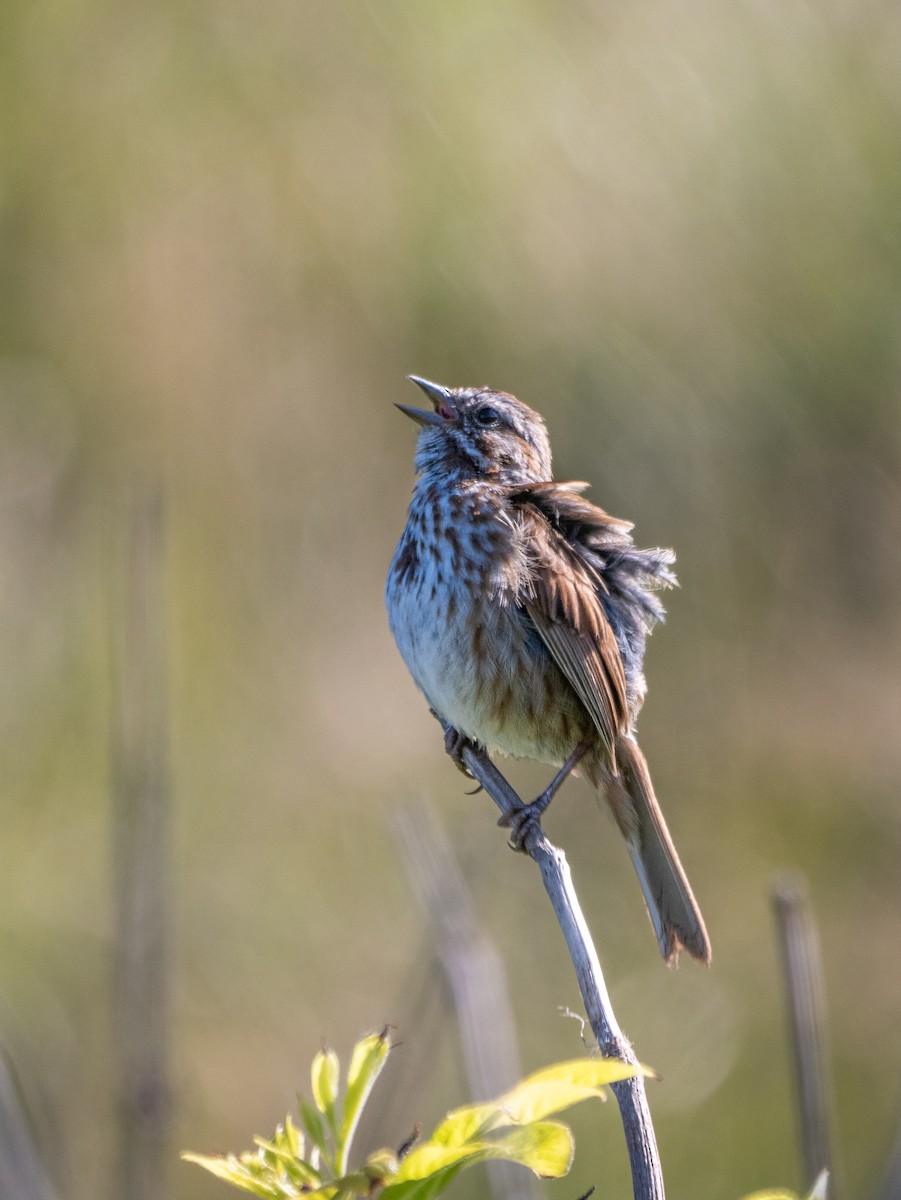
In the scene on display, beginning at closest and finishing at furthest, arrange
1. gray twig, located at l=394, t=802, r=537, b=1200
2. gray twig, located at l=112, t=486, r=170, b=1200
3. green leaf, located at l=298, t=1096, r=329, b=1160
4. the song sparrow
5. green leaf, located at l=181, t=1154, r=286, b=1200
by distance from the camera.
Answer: green leaf, located at l=181, t=1154, r=286, b=1200 < green leaf, located at l=298, t=1096, r=329, b=1160 < gray twig, located at l=112, t=486, r=170, b=1200 < gray twig, located at l=394, t=802, r=537, b=1200 < the song sparrow

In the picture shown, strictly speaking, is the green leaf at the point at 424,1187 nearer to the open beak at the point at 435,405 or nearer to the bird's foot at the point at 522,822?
the bird's foot at the point at 522,822

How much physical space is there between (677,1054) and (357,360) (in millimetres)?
3598

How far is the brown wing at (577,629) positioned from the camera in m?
3.71

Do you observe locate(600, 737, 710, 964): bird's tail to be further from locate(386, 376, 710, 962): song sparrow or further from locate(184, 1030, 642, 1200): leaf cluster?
locate(184, 1030, 642, 1200): leaf cluster

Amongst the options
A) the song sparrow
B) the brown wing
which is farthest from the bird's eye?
the brown wing

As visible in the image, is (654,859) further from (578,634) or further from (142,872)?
(142,872)

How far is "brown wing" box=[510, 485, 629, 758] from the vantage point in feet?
12.2

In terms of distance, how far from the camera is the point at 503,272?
23.5ft

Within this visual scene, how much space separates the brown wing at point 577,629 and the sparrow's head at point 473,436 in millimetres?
449

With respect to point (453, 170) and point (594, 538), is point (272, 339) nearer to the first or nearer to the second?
point (453, 170)

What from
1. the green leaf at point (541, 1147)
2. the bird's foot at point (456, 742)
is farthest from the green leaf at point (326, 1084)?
the bird's foot at point (456, 742)

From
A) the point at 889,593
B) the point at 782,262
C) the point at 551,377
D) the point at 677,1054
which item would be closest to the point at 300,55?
the point at 551,377

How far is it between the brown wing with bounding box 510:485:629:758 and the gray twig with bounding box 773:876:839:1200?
1313 millimetres

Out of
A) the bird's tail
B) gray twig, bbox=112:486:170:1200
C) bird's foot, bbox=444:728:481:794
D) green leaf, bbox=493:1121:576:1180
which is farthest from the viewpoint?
bird's foot, bbox=444:728:481:794
